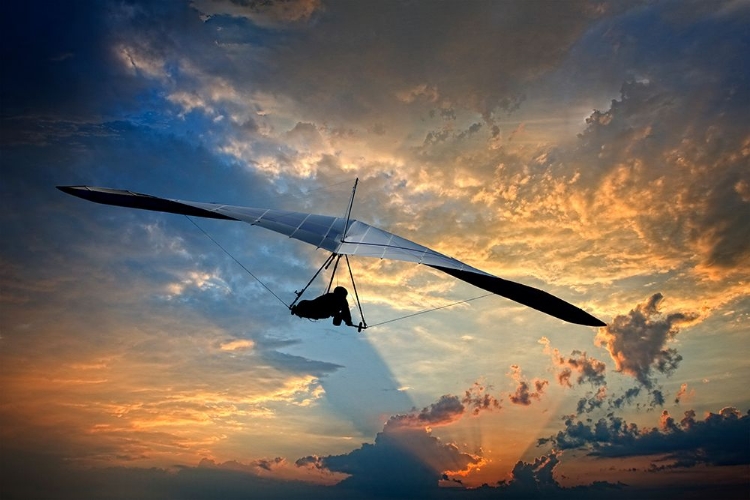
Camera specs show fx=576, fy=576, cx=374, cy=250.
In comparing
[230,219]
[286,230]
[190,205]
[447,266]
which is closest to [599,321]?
[447,266]

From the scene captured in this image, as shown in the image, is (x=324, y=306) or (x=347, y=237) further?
(x=347, y=237)

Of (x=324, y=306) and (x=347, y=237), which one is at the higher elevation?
(x=347, y=237)

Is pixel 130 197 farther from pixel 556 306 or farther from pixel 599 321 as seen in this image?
pixel 599 321

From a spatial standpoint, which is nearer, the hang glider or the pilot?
the hang glider

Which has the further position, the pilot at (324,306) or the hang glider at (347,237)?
the pilot at (324,306)
